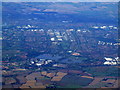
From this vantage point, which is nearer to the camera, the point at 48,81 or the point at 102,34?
the point at 48,81

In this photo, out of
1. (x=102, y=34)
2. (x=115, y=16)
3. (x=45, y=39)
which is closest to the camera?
(x=45, y=39)

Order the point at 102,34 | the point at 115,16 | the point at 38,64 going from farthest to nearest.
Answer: the point at 115,16, the point at 102,34, the point at 38,64

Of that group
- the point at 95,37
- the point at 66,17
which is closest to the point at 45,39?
the point at 95,37

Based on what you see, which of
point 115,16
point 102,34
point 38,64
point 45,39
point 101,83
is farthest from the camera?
point 115,16

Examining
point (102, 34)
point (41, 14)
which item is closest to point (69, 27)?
point (102, 34)

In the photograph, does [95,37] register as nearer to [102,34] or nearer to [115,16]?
→ [102,34]

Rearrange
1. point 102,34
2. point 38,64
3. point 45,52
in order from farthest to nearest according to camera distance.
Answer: point 102,34 → point 45,52 → point 38,64

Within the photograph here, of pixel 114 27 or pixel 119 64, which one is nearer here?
pixel 119 64

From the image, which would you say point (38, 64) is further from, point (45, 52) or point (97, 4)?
point (97, 4)
